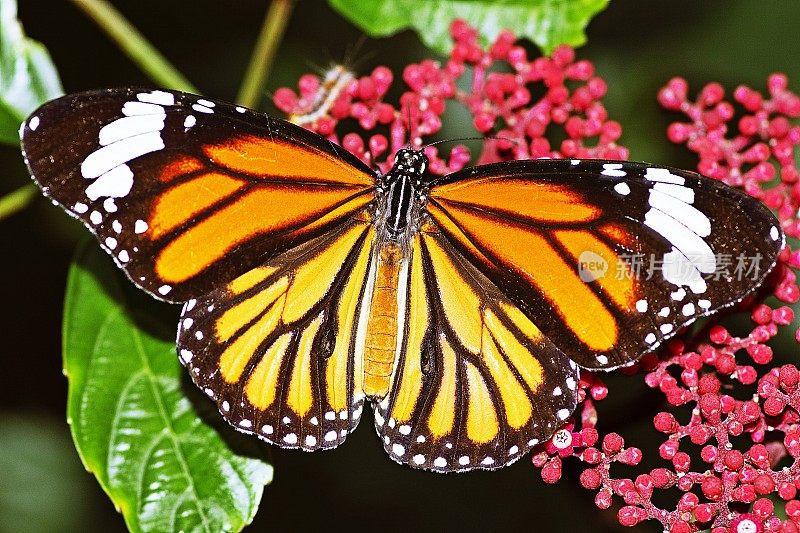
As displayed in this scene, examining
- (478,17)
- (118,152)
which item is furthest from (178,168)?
(478,17)

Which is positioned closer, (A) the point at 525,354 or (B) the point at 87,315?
(A) the point at 525,354

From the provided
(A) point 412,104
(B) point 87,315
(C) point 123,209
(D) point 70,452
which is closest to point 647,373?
(A) point 412,104

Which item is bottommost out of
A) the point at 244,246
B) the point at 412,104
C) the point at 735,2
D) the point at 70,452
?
the point at 70,452

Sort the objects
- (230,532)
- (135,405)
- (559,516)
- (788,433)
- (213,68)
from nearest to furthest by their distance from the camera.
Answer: (788,433) < (230,532) < (135,405) < (559,516) < (213,68)

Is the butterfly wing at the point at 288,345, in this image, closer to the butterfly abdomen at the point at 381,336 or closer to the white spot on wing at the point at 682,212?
the butterfly abdomen at the point at 381,336

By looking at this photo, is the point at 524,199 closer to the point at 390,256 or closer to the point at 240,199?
the point at 390,256

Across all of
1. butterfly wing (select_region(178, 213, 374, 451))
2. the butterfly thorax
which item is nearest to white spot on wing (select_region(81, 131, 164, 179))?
butterfly wing (select_region(178, 213, 374, 451))

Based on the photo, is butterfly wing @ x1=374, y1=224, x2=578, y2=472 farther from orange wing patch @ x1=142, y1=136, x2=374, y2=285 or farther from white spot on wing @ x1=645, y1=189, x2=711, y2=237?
white spot on wing @ x1=645, y1=189, x2=711, y2=237

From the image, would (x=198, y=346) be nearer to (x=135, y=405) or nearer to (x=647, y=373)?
(x=135, y=405)
